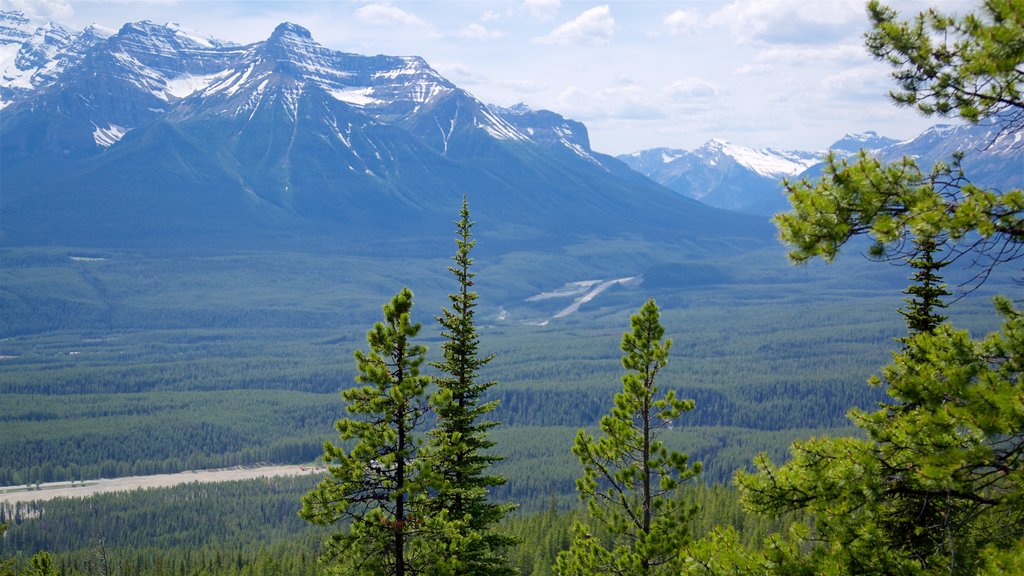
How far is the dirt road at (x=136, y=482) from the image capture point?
13250cm

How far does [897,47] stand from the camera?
40.7ft

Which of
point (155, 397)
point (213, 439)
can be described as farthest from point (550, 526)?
point (155, 397)

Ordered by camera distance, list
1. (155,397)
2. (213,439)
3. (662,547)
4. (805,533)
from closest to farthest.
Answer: (805,533), (662,547), (213,439), (155,397)

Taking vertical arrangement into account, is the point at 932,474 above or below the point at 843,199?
below

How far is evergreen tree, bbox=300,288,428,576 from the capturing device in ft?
59.2

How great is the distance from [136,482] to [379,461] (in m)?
137

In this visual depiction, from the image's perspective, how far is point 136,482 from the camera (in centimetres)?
13988

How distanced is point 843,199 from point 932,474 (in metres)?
3.54

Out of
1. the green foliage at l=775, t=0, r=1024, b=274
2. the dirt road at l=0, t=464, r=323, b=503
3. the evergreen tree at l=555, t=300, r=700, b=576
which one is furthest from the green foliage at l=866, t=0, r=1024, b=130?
the dirt road at l=0, t=464, r=323, b=503

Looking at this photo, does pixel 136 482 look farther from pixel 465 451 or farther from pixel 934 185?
pixel 934 185

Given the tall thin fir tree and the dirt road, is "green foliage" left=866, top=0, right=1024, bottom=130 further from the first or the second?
the dirt road

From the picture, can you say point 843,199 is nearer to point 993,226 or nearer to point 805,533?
point 993,226

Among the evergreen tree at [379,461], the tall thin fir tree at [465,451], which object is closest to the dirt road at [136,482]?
the tall thin fir tree at [465,451]

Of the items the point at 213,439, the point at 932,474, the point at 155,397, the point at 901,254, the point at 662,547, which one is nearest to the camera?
the point at 932,474
